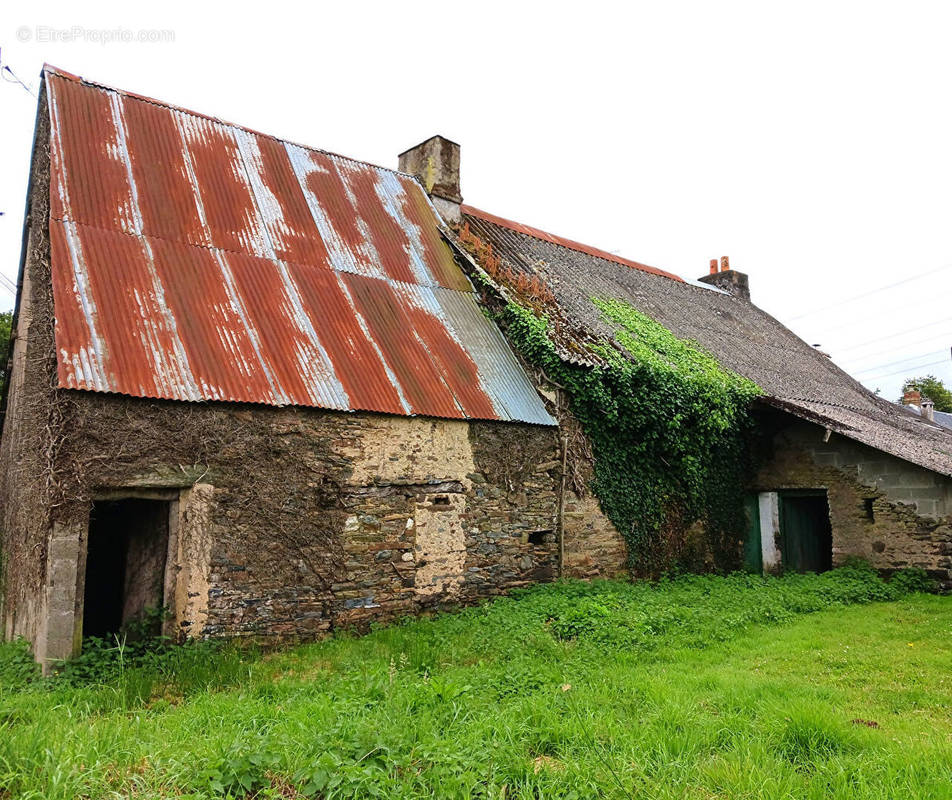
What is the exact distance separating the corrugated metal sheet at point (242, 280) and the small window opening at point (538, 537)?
161 cm

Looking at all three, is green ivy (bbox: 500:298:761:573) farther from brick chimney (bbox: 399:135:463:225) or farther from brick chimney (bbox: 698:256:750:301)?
brick chimney (bbox: 698:256:750:301)

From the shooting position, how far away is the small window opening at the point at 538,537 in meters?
10.4

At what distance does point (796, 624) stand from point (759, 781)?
5.37 meters

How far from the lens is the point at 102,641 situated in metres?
7.05

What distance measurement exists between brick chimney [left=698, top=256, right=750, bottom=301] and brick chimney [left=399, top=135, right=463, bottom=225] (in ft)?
38.0

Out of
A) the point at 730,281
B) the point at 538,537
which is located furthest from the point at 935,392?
the point at 538,537

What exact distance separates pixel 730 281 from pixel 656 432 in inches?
515

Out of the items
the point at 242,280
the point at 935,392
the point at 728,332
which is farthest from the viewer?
the point at 935,392

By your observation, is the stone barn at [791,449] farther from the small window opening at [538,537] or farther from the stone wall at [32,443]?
the stone wall at [32,443]

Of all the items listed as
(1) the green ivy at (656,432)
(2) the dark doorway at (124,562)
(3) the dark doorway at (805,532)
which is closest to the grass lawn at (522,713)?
(2) the dark doorway at (124,562)

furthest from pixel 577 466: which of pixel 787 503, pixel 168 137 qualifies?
pixel 168 137

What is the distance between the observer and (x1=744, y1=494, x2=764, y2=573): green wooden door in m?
13.6

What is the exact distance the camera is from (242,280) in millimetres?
9625

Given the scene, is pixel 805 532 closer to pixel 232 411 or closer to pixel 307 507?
pixel 307 507
